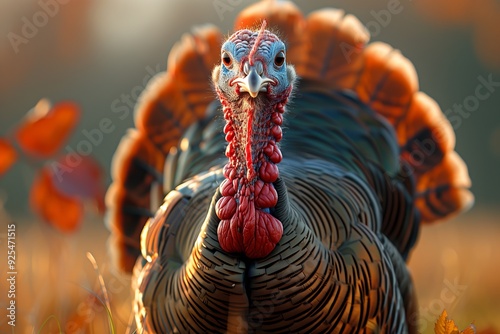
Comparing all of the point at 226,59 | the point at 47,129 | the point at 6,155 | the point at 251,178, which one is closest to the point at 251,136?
the point at 251,178

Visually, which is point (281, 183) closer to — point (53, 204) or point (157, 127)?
point (53, 204)

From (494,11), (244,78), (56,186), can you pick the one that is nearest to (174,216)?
(56,186)

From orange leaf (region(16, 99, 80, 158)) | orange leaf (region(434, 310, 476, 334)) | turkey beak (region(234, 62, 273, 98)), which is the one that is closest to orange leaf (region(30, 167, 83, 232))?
orange leaf (region(16, 99, 80, 158))

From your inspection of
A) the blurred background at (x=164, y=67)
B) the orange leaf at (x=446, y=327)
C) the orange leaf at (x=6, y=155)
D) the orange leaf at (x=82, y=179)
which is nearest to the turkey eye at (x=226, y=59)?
the orange leaf at (x=82, y=179)

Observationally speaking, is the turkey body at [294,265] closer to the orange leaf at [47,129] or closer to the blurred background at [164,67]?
the orange leaf at [47,129]

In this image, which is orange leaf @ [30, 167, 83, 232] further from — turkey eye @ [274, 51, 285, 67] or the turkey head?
turkey eye @ [274, 51, 285, 67]

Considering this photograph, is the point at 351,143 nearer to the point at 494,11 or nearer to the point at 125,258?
the point at 125,258
